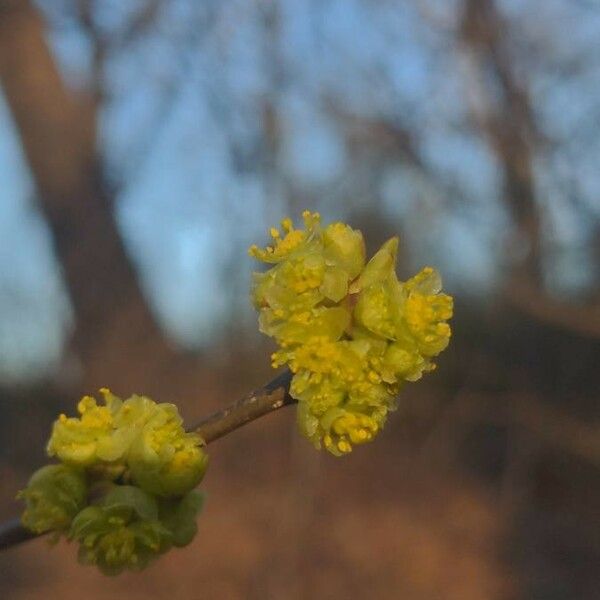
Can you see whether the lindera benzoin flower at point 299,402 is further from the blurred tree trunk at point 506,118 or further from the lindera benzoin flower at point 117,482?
the blurred tree trunk at point 506,118

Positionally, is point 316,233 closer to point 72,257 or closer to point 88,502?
point 88,502

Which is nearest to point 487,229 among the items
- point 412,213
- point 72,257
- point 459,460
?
point 412,213

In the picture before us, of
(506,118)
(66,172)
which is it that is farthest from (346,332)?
(506,118)

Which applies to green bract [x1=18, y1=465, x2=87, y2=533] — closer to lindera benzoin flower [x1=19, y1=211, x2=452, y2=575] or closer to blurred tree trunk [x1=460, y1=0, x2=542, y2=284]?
lindera benzoin flower [x1=19, y1=211, x2=452, y2=575]

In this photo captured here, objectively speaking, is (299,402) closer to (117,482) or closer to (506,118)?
(117,482)

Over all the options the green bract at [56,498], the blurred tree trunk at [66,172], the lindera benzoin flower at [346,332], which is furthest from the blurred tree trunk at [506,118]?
the green bract at [56,498]

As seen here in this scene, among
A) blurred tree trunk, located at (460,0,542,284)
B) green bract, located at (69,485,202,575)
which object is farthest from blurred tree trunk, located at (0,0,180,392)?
green bract, located at (69,485,202,575)
